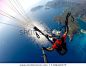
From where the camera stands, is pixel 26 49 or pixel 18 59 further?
pixel 26 49

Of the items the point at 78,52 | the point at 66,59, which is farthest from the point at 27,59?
the point at 78,52

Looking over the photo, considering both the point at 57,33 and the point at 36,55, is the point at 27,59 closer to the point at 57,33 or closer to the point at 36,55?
the point at 36,55

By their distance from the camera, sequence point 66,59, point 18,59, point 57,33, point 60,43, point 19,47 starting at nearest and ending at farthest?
point 57,33 < point 60,43 < point 66,59 < point 18,59 < point 19,47

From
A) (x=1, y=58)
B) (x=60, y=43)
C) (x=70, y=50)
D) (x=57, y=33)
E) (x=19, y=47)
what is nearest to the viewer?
(x=57, y=33)

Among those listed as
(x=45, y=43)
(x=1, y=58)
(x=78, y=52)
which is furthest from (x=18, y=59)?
(x=78, y=52)

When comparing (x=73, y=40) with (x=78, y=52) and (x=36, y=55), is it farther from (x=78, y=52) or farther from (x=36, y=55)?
(x=36, y=55)

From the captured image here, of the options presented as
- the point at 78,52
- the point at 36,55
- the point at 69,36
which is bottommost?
the point at 36,55

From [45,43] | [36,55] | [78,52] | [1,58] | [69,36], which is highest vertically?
[69,36]

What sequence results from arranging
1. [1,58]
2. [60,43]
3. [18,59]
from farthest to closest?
[1,58], [18,59], [60,43]

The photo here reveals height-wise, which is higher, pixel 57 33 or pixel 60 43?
pixel 57 33
